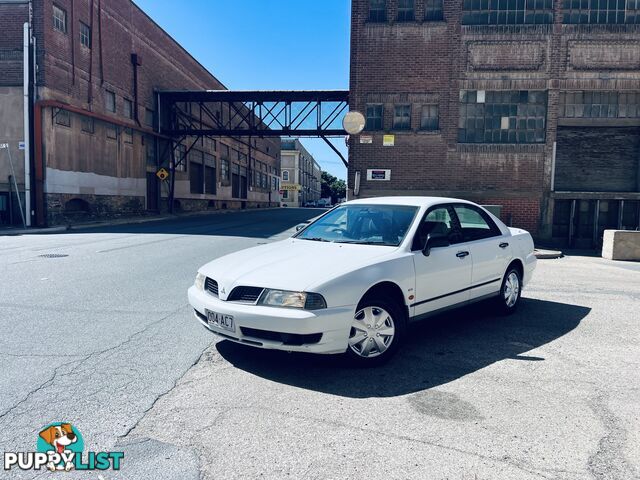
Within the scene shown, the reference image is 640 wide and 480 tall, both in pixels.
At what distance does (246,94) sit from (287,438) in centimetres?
2929

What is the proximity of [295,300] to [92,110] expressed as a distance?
963 inches

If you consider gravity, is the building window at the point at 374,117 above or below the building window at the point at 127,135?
below

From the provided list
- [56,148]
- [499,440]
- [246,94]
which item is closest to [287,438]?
[499,440]

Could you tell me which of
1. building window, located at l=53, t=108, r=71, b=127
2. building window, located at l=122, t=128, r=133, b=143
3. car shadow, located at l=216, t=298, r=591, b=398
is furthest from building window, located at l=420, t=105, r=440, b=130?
building window, located at l=122, t=128, r=133, b=143

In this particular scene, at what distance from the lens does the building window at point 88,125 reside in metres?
23.4

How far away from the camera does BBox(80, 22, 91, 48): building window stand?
77.9ft

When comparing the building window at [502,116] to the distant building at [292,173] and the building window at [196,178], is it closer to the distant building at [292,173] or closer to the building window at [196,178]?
the building window at [196,178]

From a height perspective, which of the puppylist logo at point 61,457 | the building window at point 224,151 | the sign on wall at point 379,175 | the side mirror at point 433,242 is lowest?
Answer: the puppylist logo at point 61,457

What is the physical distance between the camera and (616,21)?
621 inches

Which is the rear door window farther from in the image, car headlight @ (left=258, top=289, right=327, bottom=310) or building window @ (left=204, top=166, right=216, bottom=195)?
building window @ (left=204, top=166, right=216, bottom=195)

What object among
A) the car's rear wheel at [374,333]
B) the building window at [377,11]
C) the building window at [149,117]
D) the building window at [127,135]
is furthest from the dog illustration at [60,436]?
the building window at [149,117]

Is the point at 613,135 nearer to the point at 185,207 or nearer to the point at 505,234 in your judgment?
the point at 505,234

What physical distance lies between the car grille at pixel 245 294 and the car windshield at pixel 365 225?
134cm

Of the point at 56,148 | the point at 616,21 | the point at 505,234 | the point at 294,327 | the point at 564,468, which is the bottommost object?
the point at 564,468
